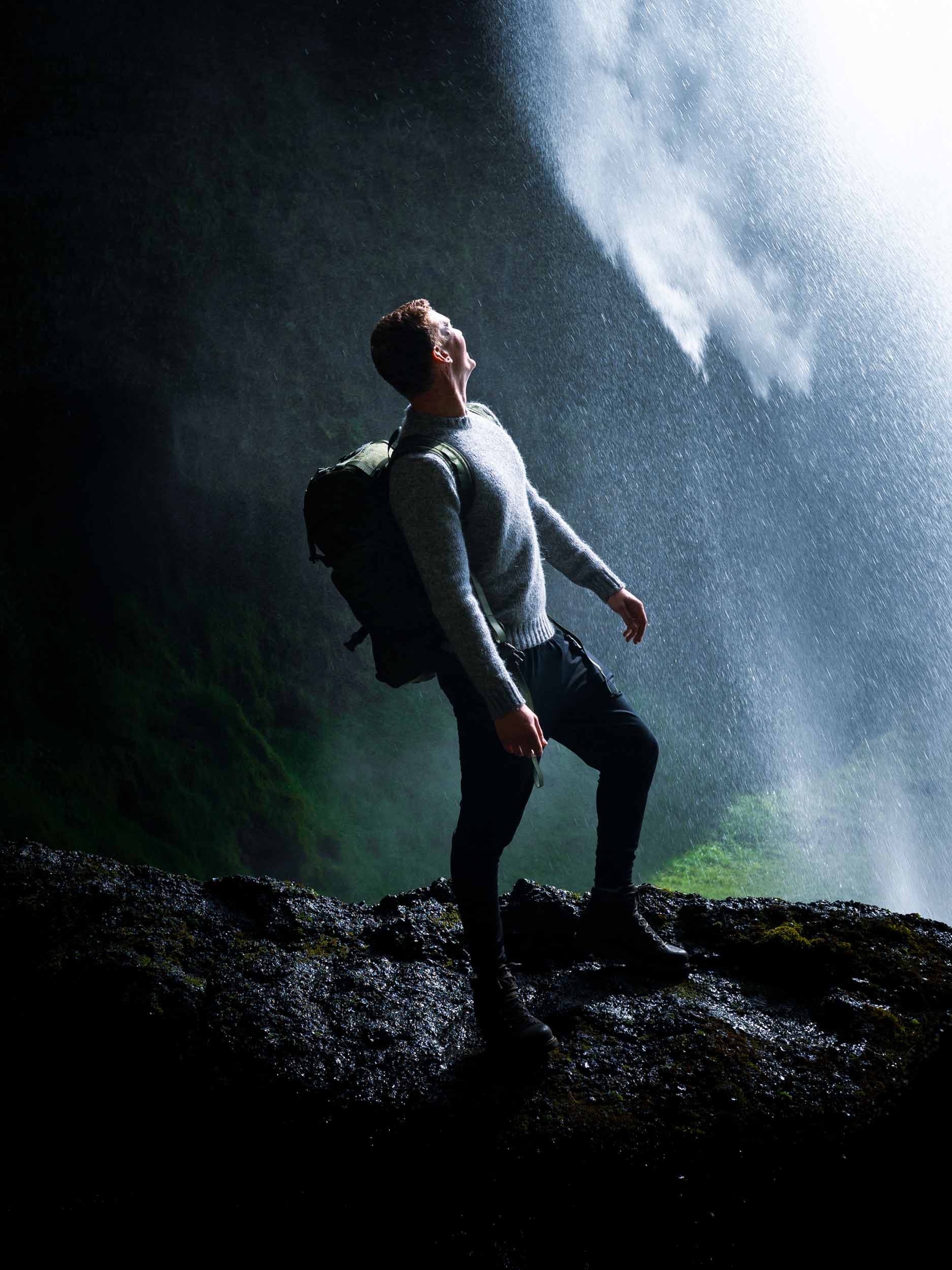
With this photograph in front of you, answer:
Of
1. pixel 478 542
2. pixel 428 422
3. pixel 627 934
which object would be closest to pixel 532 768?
pixel 478 542

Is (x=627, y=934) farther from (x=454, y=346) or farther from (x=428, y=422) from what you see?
(x=454, y=346)

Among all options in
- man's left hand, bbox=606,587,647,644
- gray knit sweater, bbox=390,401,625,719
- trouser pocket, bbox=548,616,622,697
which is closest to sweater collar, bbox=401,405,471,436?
gray knit sweater, bbox=390,401,625,719

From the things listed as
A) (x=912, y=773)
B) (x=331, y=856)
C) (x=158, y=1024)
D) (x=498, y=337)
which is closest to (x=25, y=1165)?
(x=158, y=1024)

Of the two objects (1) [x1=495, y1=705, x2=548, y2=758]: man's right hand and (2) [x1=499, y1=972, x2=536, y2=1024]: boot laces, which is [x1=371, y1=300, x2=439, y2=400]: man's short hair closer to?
(1) [x1=495, y1=705, x2=548, y2=758]: man's right hand

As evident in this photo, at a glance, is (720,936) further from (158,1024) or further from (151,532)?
(151,532)

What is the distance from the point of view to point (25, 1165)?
1712mm

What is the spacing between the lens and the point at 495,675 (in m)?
1.65

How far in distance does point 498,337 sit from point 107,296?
192 inches

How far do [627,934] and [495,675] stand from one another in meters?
0.81

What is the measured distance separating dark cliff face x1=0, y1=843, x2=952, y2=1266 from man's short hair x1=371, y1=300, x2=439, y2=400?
1.32 metres

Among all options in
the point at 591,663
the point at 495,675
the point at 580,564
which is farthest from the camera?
the point at 580,564

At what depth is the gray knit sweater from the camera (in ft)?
5.42

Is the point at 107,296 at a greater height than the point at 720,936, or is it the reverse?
the point at 107,296

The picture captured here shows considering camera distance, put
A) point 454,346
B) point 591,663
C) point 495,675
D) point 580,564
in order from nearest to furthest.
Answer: point 495,675 < point 454,346 < point 591,663 < point 580,564
